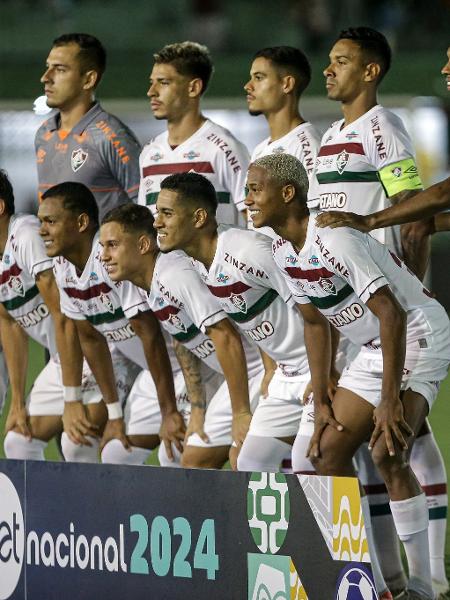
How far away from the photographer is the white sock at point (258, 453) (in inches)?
216

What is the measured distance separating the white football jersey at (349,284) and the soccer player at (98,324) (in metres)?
1.12

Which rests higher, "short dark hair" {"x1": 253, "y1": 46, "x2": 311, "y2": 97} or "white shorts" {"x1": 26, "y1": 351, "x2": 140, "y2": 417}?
"short dark hair" {"x1": 253, "y1": 46, "x2": 311, "y2": 97}

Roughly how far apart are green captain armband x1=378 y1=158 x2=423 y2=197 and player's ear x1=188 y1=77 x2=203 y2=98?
123cm

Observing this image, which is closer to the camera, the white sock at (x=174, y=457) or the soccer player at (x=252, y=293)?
the soccer player at (x=252, y=293)

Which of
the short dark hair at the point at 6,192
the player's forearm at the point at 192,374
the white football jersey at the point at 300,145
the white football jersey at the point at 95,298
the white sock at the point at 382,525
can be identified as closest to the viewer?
the white sock at the point at 382,525

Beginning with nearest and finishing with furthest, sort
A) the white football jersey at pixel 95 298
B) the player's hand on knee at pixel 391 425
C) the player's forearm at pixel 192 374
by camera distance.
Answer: the player's hand on knee at pixel 391 425, the player's forearm at pixel 192 374, the white football jersey at pixel 95 298

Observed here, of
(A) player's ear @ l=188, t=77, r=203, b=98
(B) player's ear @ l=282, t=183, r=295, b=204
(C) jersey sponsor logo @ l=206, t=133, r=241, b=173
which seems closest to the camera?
(B) player's ear @ l=282, t=183, r=295, b=204

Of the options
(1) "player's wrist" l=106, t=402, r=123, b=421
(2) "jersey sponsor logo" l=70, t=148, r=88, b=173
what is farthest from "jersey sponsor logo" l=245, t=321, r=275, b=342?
(2) "jersey sponsor logo" l=70, t=148, r=88, b=173

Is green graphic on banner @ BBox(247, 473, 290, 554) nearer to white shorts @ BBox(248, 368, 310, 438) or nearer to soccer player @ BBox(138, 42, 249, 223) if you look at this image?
white shorts @ BBox(248, 368, 310, 438)

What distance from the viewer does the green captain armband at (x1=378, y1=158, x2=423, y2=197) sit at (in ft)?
18.3

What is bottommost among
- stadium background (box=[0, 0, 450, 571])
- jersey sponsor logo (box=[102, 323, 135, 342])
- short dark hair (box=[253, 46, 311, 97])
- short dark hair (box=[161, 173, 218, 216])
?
jersey sponsor logo (box=[102, 323, 135, 342])

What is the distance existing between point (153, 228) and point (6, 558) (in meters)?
1.61

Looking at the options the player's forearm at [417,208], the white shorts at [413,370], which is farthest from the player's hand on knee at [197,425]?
the player's forearm at [417,208]

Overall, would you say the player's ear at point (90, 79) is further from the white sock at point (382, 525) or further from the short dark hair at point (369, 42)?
the white sock at point (382, 525)
